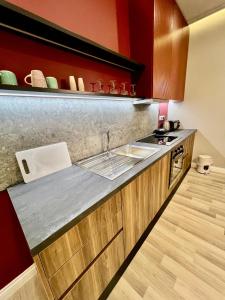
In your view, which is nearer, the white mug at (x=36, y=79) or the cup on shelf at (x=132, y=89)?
the white mug at (x=36, y=79)

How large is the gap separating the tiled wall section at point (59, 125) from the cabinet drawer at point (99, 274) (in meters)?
0.75

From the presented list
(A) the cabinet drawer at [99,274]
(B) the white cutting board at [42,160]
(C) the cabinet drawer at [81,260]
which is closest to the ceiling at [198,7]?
(B) the white cutting board at [42,160]

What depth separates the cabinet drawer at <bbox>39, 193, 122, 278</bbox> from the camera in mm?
583

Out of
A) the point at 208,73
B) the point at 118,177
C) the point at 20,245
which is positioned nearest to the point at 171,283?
the point at 118,177

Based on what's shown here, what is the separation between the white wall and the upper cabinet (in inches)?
21.7

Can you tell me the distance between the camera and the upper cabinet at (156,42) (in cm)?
149

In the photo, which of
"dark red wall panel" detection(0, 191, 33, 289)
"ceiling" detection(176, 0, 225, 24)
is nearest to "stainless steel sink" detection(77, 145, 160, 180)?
"dark red wall panel" detection(0, 191, 33, 289)

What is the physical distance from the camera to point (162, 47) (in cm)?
167

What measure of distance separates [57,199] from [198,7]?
9.59 feet

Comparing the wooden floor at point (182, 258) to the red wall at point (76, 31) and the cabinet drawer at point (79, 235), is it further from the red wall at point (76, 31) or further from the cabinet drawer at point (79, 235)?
the red wall at point (76, 31)

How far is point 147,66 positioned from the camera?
1.61 meters

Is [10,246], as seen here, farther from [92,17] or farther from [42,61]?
[92,17]

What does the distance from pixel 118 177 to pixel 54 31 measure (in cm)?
104

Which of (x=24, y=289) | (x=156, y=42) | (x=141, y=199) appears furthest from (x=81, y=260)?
(x=156, y=42)
